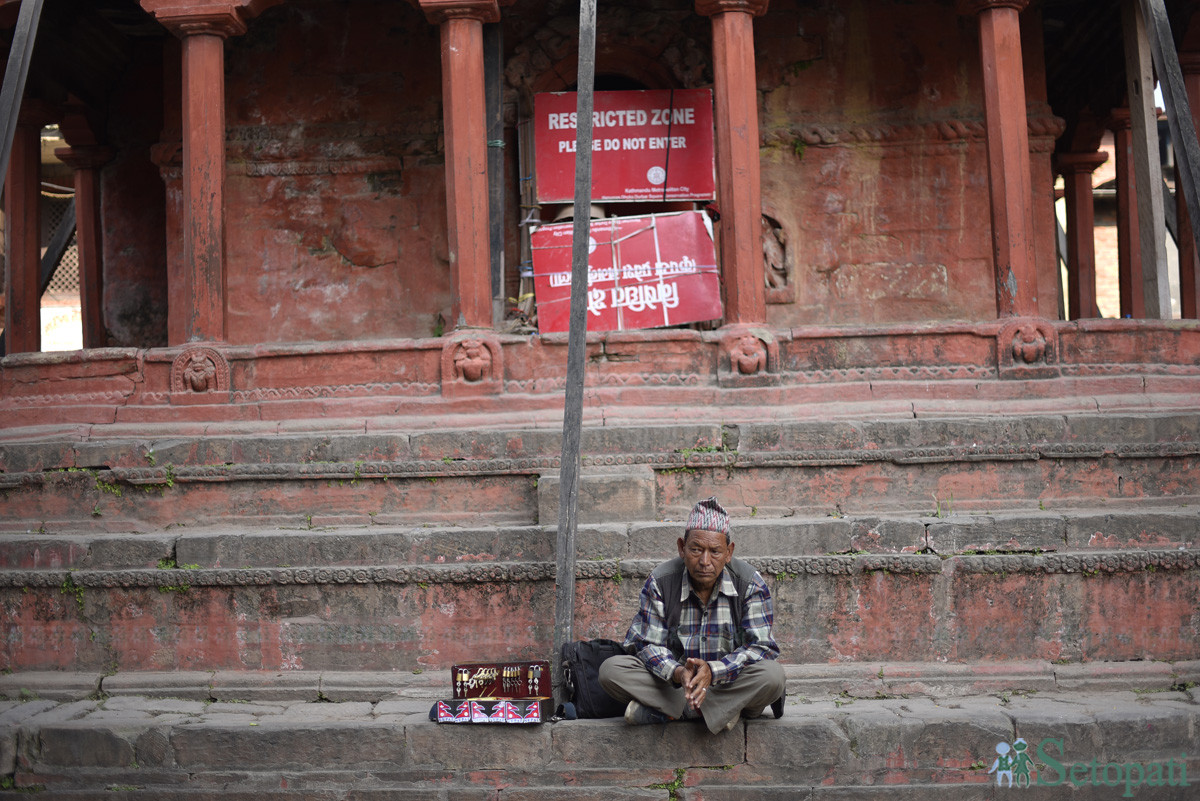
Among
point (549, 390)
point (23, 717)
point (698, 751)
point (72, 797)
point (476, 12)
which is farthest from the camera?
point (476, 12)

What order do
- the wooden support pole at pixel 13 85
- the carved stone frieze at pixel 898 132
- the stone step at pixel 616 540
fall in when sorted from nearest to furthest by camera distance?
the stone step at pixel 616 540, the wooden support pole at pixel 13 85, the carved stone frieze at pixel 898 132

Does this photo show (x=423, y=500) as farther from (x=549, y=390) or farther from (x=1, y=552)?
(x=1, y=552)

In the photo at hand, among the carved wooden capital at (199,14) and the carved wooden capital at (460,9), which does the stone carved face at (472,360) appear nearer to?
the carved wooden capital at (460,9)

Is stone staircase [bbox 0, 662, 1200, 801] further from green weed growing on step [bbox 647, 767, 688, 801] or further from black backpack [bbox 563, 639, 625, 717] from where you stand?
black backpack [bbox 563, 639, 625, 717]

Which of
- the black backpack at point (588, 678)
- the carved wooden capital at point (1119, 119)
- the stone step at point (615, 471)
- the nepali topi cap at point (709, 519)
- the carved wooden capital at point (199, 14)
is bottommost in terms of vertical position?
the black backpack at point (588, 678)

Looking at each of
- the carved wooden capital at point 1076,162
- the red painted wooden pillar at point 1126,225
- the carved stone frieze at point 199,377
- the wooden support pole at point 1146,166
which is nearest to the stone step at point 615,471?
the carved stone frieze at point 199,377

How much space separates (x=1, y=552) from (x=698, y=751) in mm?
4638

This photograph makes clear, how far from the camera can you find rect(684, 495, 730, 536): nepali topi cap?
4.75 meters

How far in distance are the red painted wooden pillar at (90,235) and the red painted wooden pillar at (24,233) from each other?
24.8 inches

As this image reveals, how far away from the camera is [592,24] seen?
20.9 feet

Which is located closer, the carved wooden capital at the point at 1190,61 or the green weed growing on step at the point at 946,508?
the green weed growing on step at the point at 946,508

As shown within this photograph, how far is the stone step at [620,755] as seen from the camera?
495cm

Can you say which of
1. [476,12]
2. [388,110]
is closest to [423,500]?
[476,12]

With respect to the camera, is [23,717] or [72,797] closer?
[72,797]
